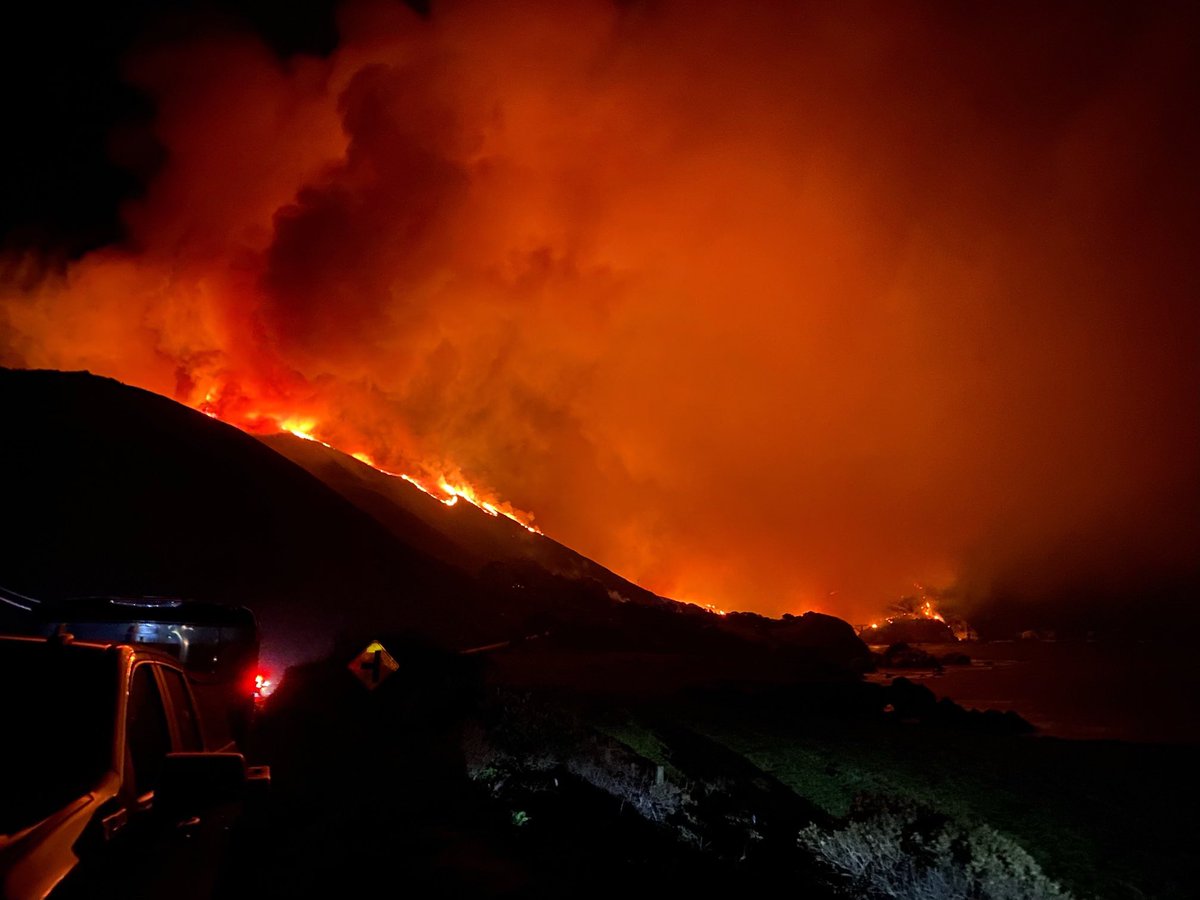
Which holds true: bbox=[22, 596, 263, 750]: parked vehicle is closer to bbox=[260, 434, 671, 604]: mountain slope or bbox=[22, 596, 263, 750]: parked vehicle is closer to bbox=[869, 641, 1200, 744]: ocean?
bbox=[869, 641, 1200, 744]: ocean

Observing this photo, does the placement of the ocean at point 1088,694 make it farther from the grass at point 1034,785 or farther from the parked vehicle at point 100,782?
the parked vehicle at point 100,782

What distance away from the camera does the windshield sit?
8.79ft

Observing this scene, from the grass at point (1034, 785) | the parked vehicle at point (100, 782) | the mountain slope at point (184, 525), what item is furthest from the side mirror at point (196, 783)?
the mountain slope at point (184, 525)

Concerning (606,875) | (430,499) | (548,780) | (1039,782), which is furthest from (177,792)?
(430,499)

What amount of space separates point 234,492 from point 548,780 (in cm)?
3552

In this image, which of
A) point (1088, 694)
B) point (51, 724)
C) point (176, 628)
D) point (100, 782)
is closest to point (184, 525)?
point (176, 628)

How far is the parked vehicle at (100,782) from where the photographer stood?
241 cm

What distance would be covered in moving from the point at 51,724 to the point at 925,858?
6862 millimetres

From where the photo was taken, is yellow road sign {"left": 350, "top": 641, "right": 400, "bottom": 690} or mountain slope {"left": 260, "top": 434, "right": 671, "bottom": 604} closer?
yellow road sign {"left": 350, "top": 641, "right": 400, "bottom": 690}

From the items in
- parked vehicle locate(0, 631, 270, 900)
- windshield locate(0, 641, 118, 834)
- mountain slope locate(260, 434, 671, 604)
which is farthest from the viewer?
mountain slope locate(260, 434, 671, 604)

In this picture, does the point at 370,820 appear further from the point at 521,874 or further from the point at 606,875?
the point at 606,875

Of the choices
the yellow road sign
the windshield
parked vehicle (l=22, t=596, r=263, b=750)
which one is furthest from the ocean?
the windshield

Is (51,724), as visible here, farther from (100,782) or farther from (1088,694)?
(1088,694)

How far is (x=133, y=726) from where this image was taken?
333 centimetres
